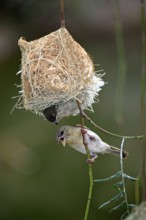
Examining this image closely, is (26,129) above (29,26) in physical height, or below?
below

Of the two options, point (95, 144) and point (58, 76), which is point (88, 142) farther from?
point (58, 76)

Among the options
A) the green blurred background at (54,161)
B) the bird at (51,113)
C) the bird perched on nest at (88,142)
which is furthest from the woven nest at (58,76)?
the green blurred background at (54,161)

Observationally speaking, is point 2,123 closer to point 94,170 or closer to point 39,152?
point 39,152

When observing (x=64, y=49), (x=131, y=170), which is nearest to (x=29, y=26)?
(x=131, y=170)

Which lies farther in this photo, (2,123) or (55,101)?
(2,123)

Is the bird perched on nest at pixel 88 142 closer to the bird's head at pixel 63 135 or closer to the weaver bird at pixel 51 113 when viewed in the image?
the bird's head at pixel 63 135

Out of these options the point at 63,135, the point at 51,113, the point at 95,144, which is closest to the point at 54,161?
the point at 63,135

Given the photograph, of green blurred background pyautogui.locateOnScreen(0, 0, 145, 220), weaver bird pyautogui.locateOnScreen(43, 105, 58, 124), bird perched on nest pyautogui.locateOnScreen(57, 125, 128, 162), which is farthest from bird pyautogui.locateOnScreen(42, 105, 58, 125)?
green blurred background pyautogui.locateOnScreen(0, 0, 145, 220)
